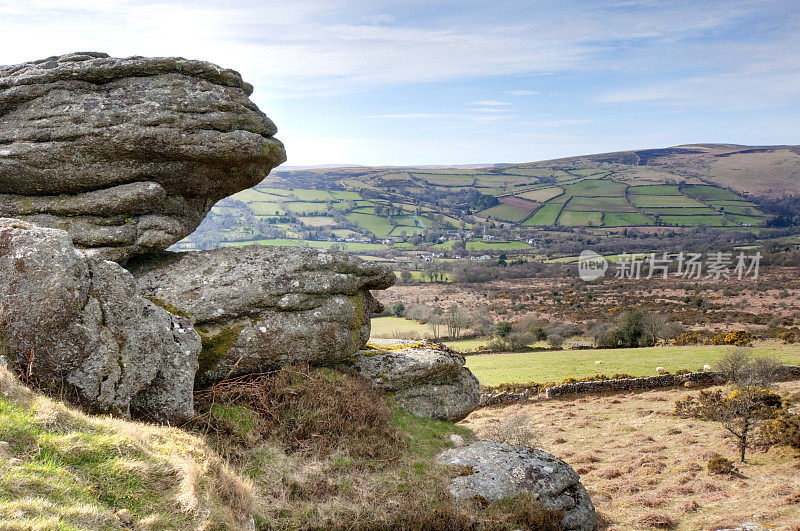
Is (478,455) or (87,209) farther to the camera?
(87,209)

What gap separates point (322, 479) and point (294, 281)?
5875mm

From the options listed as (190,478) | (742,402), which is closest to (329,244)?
(742,402)

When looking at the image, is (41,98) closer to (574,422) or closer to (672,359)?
(574,422)

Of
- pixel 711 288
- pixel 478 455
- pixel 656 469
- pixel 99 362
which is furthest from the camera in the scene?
pixel 711 288

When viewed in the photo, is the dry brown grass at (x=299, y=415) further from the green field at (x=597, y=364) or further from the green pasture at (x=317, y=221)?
the green pasture at (x=317, y=221)

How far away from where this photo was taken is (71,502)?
564cm

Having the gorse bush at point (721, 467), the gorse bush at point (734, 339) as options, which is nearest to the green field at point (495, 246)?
the gorse bush at point (734, 339)

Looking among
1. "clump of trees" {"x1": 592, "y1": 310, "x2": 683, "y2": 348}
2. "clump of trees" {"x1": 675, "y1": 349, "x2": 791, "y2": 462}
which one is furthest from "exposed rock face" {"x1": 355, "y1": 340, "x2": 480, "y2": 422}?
"clump of trees" {"x1": 592, "y1": 310, "x2": 683, "y2": 348}

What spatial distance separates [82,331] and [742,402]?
28354 mm

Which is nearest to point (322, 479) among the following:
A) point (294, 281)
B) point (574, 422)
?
point (294, 281)

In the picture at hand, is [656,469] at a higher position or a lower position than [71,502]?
lower

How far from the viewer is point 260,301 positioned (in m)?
13.3

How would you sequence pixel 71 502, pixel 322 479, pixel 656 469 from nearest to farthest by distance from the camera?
pixel 71 502, pixel 322 479, pixel 656 469

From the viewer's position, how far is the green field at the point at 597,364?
46.2 metres
